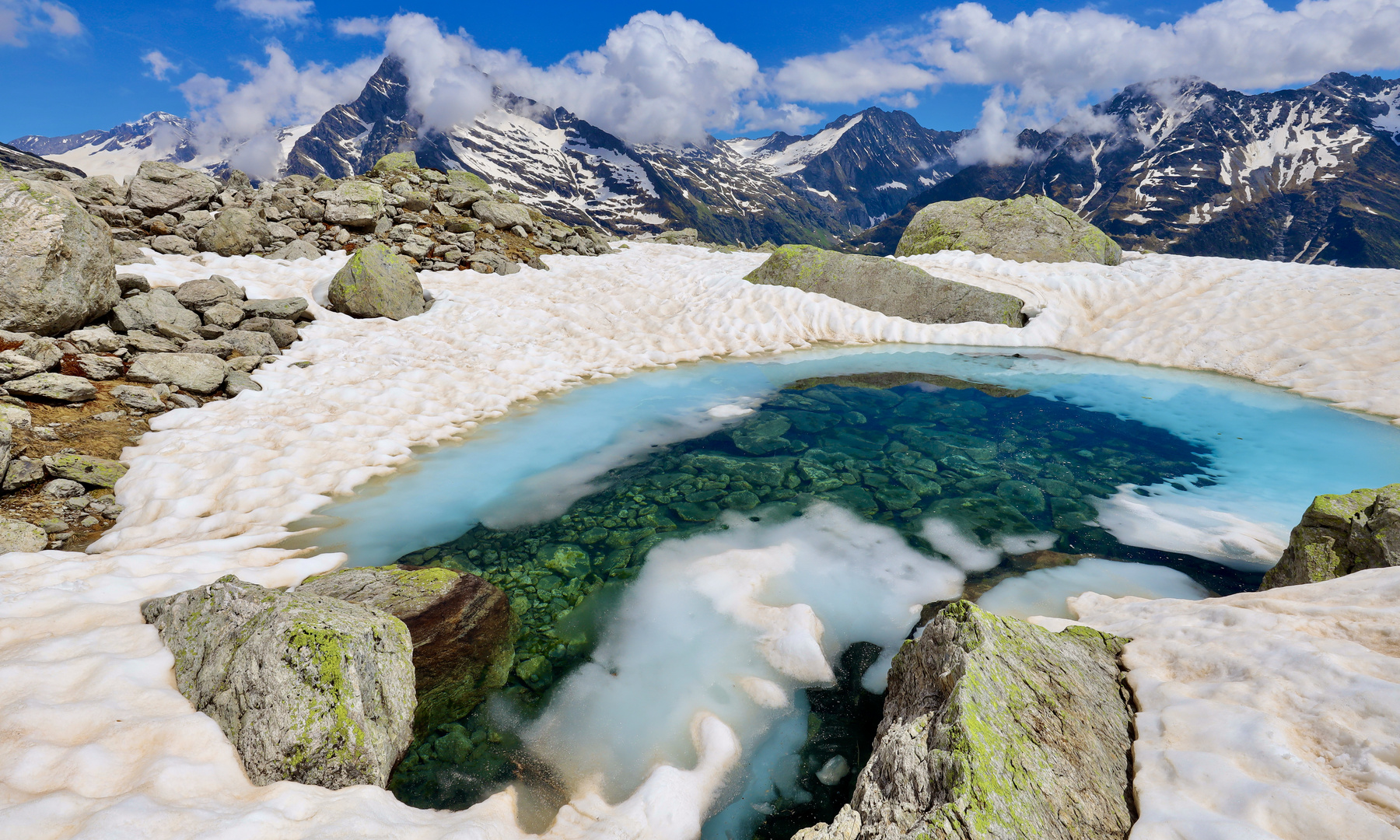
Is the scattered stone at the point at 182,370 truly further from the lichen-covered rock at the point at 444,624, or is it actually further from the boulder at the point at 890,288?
the boulder at the point at 890,288

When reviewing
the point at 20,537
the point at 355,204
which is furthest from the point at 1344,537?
the point at 355,204

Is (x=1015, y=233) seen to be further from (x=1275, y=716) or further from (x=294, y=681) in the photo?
(x=294, y=681)

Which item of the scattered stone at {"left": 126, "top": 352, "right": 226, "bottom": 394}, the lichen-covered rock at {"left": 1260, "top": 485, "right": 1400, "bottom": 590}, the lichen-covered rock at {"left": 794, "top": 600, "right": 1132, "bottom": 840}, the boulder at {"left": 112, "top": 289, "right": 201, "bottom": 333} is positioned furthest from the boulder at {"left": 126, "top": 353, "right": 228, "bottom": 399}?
the lichen-covered rock at {"left": 1260, "top": 485, "right": 1400, "bottom": 590}

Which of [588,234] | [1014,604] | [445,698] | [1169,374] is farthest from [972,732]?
[588,234]

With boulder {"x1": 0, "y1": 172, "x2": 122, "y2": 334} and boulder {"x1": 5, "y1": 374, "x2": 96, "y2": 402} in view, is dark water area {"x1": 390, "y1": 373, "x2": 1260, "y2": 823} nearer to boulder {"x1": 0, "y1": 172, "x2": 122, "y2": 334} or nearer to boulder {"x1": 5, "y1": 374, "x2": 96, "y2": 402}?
boulder {"x1": 5, "y1": 374, "x2": 96, "y2": 402}

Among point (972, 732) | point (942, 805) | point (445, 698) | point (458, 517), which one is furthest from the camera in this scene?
point (458, 517)

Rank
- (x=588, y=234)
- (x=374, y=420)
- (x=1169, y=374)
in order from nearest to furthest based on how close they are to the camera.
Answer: (x=374, y=420), (x=1169, y=374), (x=588, y=234)

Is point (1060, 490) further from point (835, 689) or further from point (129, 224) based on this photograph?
point (129, 224)
